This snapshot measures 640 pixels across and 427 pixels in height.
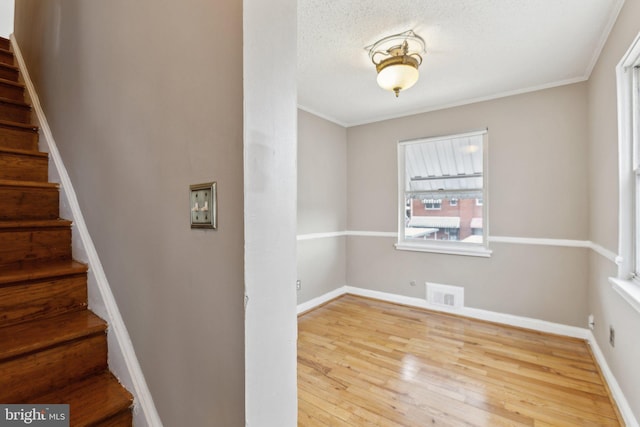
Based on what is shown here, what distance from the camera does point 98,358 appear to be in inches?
43.2

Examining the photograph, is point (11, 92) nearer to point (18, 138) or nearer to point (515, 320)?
point (18, 138)

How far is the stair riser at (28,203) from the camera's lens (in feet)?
4.39

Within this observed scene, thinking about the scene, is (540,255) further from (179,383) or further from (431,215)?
(179,383)

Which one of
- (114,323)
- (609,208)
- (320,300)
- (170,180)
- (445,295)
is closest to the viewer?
(170,180)

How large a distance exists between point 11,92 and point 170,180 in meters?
2.11

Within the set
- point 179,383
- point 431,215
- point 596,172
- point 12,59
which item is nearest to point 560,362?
point 596,172

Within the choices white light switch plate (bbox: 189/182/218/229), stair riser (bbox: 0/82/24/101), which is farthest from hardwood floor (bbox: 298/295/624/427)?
stair riser (bbox: 0/82/24/101)

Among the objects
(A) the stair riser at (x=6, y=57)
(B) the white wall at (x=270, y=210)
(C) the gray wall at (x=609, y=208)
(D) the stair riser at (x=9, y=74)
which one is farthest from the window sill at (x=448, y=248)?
(A) the stair riser at (x=6, y=57)

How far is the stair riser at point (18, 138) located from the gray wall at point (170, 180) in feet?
2.33

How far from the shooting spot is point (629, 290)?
165 centimetres

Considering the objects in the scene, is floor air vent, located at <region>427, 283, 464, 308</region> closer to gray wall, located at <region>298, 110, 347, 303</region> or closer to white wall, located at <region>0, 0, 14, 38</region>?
gray wall, located at <region>298, 110, 347, 303</region>

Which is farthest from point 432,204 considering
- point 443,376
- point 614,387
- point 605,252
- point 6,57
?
point 6,57

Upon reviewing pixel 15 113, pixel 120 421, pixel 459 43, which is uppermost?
pixel 459 43

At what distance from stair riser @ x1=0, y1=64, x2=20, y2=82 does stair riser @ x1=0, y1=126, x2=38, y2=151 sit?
76cm
